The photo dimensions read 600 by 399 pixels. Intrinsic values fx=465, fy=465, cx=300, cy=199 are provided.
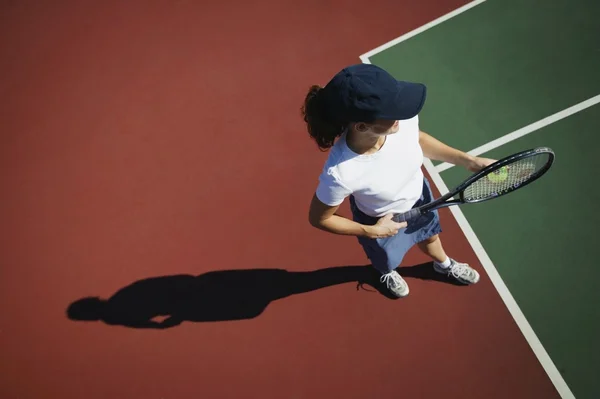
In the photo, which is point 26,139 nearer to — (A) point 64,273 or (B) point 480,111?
(A) point 64,273

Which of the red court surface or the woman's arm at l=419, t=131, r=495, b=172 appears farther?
the red court surface

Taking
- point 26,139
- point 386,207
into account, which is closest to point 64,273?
point 26,139

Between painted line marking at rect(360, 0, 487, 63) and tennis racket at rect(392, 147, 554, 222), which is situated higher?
painted line marking at rect(360, 0, 487, 63)

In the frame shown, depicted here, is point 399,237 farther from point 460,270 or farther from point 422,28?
point 422,28

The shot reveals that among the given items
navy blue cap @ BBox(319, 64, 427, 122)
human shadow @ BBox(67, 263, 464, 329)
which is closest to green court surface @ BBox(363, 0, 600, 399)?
human shadow @ BBox(67, 263, 464, 329)

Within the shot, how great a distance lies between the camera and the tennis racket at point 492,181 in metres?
2.99

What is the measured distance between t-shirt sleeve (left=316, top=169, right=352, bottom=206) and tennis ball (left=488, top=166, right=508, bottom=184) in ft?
3.59

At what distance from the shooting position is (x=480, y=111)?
16.2 ft

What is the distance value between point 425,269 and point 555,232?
1.16m

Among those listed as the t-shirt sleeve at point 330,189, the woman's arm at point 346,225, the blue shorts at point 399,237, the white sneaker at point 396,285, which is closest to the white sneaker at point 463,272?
the white sneaker at point 396,285

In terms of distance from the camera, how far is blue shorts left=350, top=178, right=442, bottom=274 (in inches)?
130

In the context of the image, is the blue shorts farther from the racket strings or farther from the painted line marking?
the painted line marking

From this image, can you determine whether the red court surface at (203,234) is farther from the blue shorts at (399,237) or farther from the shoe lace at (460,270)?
the blue shorts at (399,237)

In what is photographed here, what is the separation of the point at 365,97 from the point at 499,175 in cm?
134
